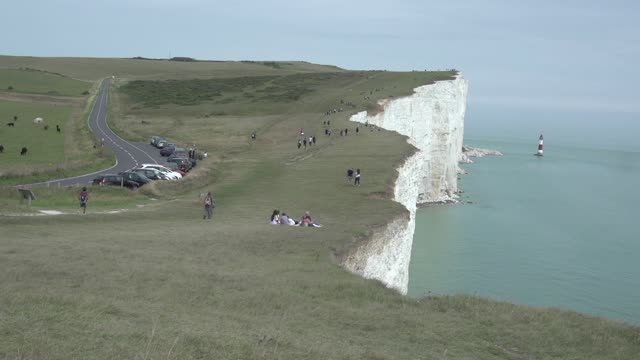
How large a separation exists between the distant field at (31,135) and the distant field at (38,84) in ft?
75.8

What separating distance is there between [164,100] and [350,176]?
79.8 metres

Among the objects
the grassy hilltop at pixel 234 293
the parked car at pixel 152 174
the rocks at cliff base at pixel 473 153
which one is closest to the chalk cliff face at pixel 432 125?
the parked car at pixel 152 174

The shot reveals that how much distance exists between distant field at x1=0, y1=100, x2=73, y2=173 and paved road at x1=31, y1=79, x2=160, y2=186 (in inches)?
133

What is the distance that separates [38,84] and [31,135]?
229ft

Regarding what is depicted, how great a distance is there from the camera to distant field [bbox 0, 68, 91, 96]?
121675 millimetres

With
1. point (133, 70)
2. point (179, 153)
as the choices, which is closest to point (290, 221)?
point (179, 153)

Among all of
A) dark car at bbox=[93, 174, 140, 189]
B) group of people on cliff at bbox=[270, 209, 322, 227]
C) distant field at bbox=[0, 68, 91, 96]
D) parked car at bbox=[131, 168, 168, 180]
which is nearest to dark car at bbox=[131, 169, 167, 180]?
parked car at bbox=[131, 168, 168, 180]

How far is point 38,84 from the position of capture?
13038 cm

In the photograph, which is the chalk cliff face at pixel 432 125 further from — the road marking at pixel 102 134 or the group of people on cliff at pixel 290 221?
the group of people on cliff at pixel 290 221

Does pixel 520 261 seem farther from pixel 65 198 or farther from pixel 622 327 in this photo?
pixel 622 327

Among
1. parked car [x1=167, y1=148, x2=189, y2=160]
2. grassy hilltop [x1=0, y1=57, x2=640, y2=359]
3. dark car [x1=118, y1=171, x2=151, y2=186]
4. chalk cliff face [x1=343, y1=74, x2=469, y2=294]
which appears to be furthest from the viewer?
chalk cliff face [x1=343, y1=74, x2=469, y2=294]

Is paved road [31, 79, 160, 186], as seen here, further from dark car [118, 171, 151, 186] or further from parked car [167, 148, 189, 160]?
dark car [118, 171, 151, 186]

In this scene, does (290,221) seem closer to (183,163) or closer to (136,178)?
(136,178)

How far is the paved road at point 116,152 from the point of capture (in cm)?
4009
